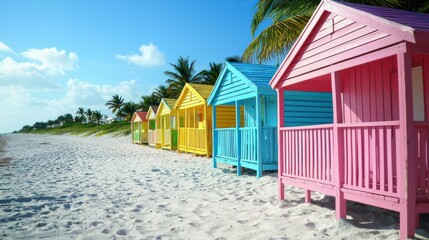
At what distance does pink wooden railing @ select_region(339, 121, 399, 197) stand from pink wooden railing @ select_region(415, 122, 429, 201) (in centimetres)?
22

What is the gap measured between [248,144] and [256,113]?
113 centimetres

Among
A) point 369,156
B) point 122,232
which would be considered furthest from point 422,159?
point 122,232

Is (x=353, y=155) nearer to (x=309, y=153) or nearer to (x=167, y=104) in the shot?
(x=309, y=153)

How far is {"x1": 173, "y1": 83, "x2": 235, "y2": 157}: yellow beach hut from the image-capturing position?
15133 millimetres

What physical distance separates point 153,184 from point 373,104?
5.55 metres

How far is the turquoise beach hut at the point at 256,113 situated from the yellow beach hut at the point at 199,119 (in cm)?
346

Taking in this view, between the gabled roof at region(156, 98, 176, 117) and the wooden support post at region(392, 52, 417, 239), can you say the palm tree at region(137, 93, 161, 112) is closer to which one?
the gabled roof at region(156, 98, 176, 117)

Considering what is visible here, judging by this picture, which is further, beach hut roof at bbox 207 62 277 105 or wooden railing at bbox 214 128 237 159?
wooden railing at bbox 214 128 237 159

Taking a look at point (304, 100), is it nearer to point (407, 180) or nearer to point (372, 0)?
point (372, 0)

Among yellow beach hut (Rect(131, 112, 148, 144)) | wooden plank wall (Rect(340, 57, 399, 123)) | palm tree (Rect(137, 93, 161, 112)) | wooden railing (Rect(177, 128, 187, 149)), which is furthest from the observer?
palm tree (Rect(137, 93, 161, 112))

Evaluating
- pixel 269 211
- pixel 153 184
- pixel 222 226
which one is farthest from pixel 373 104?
pixel 153 184

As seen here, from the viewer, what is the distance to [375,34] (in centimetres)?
404

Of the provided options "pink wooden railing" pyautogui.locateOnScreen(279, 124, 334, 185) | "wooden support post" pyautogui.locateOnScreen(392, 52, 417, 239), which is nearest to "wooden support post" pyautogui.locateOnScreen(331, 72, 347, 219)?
"pink wooden railing" pyautogui.locateOnScreen(279, 124, 334, 185)

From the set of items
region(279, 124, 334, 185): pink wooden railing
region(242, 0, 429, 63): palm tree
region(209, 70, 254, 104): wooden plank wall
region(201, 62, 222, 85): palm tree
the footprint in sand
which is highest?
region(201, 62, 222, 85): palm tree
